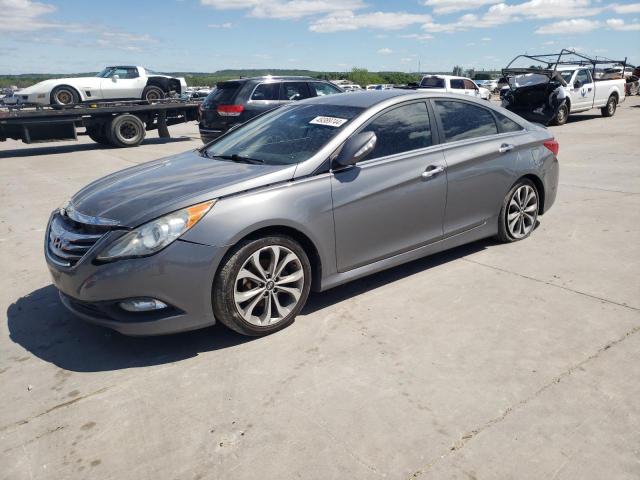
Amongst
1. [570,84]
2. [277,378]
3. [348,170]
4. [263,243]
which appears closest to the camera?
[277,378]

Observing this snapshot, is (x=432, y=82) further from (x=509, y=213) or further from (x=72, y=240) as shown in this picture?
(x=72, y=240)

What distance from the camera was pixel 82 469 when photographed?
2.29 m

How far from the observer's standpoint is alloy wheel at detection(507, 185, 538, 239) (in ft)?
16.1

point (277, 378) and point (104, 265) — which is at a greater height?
point (104, 265)

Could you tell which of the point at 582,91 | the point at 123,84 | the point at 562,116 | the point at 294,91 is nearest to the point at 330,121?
the point at 294,91

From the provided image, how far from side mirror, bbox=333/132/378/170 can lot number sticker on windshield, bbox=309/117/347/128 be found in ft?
0.91

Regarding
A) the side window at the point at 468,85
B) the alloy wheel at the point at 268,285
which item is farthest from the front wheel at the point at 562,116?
the alloy wheel at the point at 268,285

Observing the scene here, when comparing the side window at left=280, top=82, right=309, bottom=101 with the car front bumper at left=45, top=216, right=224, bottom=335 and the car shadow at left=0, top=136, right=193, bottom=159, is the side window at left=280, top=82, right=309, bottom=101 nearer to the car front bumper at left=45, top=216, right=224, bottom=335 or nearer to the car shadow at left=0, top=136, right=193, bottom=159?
the car shadow at left=0, top=136, right=193, bottom=159

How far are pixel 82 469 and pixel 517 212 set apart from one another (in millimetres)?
4190

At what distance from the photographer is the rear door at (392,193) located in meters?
3.63

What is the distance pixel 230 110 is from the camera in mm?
11227

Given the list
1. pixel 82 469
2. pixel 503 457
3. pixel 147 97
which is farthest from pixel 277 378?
pixel 147 97

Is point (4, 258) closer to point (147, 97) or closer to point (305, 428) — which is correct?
point (305, 428)

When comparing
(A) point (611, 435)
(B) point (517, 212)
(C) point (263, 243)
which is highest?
(C) point (263, 243)
